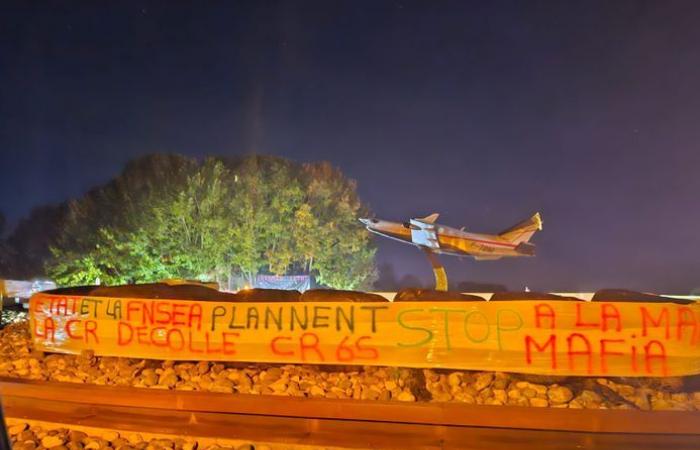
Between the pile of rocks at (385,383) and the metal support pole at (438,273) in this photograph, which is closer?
the pile of rocks at (385,383)

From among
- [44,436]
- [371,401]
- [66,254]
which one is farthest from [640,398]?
[66,254]

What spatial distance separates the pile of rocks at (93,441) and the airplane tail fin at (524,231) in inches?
688

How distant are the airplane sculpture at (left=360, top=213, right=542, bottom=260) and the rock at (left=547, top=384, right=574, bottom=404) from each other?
13285 millimetres

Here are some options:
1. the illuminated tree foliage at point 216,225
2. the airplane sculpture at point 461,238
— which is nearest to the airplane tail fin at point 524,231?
the airplane sculpture at point 461,238

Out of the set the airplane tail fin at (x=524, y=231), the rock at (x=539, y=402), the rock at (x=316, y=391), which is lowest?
the rock at (x=539, y=402)

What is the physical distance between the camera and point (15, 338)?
12.4 metres

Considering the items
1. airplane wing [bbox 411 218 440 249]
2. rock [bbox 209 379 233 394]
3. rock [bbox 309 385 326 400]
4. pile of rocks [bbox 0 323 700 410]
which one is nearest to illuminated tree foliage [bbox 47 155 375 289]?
airplane wing [bbox 411 218 440 249]

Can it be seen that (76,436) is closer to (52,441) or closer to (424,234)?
(52,441)

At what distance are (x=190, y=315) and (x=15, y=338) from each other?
6084 millimetres

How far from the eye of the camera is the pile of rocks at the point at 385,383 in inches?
306

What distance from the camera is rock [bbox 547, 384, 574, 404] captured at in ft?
25.4

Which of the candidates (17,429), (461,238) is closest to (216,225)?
(461,238)

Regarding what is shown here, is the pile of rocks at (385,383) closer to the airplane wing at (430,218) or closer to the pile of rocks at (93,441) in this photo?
the pile of rocks at (93,441)

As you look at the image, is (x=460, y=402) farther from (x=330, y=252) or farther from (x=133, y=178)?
(x=133, y=178)
